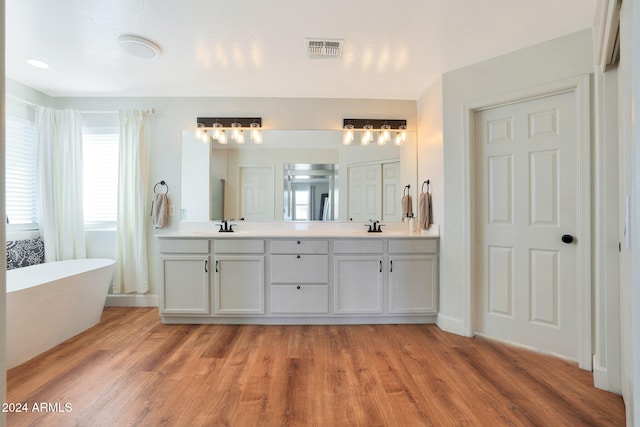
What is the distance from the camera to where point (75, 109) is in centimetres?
304

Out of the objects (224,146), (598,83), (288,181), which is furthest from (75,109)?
(598,83)

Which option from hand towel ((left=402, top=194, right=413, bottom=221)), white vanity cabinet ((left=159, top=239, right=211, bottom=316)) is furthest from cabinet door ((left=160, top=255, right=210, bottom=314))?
hand towel ((left=402, top=194, right=413, bottom=221))

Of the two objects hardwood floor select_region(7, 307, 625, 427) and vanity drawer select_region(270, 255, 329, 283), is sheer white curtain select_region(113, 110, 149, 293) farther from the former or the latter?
vanity drawer select_region(270, 255, 329, 283)

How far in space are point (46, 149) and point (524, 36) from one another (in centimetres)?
448

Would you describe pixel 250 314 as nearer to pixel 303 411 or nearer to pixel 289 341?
pixel 289 341

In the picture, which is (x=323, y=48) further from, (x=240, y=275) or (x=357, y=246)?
(x=240, y=275)

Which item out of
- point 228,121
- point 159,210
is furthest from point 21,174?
point 228,121

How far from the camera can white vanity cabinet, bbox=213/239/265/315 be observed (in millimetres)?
2588

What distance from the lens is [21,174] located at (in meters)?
2.79

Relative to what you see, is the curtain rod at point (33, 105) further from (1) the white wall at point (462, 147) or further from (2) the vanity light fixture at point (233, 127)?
(1) the white wall at point (462, 147)

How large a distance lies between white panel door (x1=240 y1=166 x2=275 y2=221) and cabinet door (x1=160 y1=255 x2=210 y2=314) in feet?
2.44

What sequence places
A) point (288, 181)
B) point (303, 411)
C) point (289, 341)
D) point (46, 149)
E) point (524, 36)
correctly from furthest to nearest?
point (288, 181) < point (46, 149) < point (289, 341) < point (524, 36) < point (303, 411)

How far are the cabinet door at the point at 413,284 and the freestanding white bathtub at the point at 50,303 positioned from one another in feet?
9.07

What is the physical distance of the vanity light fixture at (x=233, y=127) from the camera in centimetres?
307
